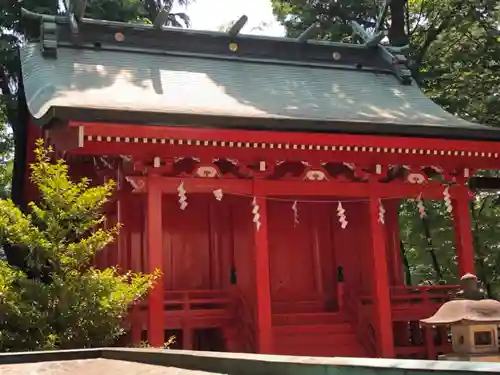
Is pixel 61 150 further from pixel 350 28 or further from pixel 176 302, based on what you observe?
pixel 350 28

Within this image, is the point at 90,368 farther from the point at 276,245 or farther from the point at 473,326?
the point at 276,245

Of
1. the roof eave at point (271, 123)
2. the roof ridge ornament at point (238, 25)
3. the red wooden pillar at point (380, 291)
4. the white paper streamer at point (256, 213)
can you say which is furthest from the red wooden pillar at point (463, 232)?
the roof ridge ornament at point (238, 25)

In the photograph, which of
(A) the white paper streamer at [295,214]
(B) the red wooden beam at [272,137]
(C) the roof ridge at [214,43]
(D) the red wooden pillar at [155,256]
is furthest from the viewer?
(C) the roof ridge at [214,43]

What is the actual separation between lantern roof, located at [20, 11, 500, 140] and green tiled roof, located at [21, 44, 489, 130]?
0.07 ft

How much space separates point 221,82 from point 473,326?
719 centimetres

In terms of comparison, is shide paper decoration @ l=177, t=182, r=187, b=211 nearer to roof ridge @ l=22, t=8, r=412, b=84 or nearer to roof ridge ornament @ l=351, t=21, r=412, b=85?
roof ridge @ l=22, t=8, r=412, b=84

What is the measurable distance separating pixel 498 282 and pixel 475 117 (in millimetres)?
6240

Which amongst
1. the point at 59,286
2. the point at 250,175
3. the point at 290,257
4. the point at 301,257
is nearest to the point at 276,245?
the point at 290,257

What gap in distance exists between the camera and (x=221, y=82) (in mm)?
11938

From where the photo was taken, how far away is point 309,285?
458 inches

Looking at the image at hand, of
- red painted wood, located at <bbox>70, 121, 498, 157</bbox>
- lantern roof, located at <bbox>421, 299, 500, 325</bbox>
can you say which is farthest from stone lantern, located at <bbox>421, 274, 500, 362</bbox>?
red painted wood, located at <bbox>70, 121, 498, 157</bbox>

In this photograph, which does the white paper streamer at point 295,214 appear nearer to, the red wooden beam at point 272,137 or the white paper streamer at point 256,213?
the white paper streamer at point 256,213

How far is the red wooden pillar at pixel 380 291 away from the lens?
974 centimetres

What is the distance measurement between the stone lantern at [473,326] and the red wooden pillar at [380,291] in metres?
3.25
